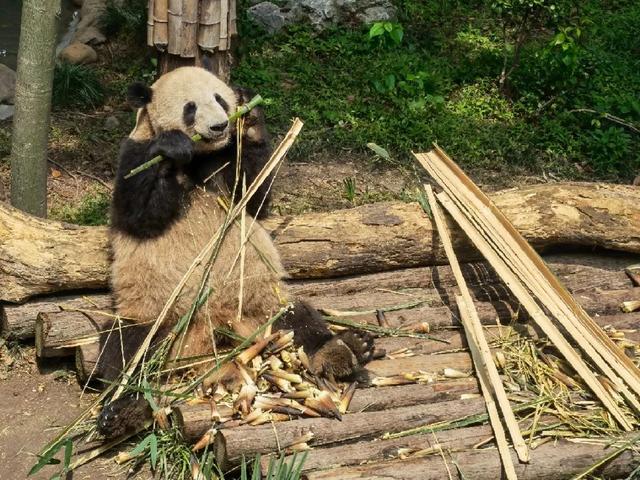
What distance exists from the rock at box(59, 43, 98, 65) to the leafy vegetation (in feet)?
5.63

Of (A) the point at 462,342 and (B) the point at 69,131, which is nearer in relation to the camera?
(A) the point at 462,342

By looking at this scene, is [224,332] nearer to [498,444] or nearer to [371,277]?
[371,277]

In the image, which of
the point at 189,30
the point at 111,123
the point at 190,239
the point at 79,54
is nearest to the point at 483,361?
the point at 190,239

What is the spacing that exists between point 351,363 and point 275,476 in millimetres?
929

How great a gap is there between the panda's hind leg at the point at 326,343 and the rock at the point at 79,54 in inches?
207

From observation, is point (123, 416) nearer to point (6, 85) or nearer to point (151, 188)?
point (151, 188)

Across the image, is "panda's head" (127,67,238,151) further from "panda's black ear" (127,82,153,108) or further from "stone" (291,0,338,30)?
"stone" (291,0,338,30)

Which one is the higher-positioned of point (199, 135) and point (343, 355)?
point (199, 135)

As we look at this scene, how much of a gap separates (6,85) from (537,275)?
6.45 meters

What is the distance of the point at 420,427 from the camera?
4469 millimetres

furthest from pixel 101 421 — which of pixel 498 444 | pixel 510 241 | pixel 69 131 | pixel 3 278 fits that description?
pixel 69 131

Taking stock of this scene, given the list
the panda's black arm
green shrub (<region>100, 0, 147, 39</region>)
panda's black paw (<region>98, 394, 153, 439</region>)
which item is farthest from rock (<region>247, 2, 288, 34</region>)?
panda's black paw (<region>98, 394, 153, 439</region>)

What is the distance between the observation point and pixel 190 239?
17.0 feet

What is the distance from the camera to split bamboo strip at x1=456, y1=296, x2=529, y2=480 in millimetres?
4199
